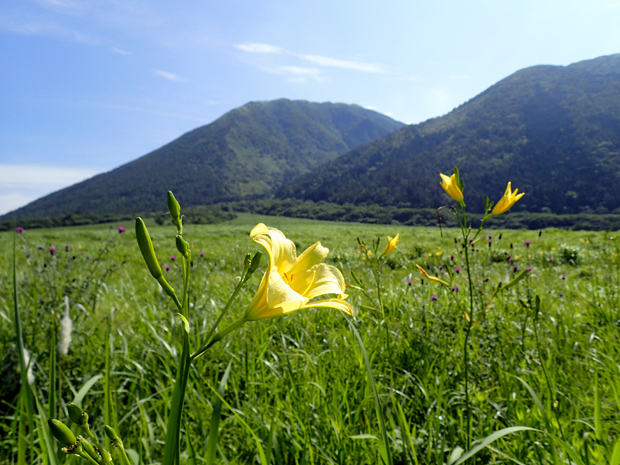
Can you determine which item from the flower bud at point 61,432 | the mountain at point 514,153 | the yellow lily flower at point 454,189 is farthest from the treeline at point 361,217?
the flower bud at point 61,432

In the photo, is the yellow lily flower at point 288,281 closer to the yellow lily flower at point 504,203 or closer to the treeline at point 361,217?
the yellow lily flower at point 504,203

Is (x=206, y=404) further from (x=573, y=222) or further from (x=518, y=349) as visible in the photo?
(x=573, y=222)

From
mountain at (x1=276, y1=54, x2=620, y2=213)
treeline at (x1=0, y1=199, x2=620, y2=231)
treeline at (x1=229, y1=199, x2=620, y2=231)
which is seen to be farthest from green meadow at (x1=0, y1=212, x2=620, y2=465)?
mountain at (x1=276, y1=54, x2=620, y2=213)

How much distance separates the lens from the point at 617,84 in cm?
8475

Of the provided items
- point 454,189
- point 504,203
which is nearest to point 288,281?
point 454,189

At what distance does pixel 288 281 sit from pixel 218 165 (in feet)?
480

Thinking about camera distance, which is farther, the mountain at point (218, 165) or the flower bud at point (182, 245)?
the mountain at point (218, 165)

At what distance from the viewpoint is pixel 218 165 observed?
140 meters

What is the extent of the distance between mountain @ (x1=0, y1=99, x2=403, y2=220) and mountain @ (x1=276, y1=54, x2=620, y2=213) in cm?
3294

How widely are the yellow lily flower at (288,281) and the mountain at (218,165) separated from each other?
359ft

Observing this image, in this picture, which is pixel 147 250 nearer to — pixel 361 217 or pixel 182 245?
pixel 182 245

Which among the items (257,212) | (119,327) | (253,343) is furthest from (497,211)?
(257,212)

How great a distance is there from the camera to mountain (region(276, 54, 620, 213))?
7625cm

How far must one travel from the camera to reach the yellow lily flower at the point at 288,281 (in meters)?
0.54
